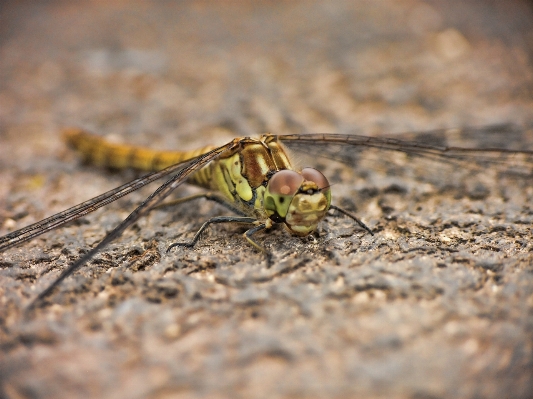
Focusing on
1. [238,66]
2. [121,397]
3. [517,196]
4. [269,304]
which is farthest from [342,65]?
[121,397]

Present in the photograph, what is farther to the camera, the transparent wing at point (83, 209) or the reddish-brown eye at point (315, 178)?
the transparent wing at point (83, 209)

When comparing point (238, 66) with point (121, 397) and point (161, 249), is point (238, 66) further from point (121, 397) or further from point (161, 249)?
point (121, 397)

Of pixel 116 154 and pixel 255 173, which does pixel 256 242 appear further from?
pixel 116 154

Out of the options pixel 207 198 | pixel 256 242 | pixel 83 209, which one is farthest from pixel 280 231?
pixel 83 209

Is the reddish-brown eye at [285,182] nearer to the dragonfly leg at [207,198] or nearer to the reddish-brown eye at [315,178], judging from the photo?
the reddish-brown eye at [315,178]

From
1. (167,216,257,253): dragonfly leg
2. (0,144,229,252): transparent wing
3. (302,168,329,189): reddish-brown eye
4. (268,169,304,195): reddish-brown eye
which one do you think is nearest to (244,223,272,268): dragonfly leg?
(167,216,257,253): dragonfly leg

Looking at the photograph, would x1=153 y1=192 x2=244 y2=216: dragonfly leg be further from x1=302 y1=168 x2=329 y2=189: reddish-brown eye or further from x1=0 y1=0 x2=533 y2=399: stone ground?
x1=302 y1=168 x2=329 y2=189: reddish-brown eye

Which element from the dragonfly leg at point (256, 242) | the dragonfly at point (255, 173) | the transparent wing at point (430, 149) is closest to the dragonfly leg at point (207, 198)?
the dragonfly at point (255, 173)
